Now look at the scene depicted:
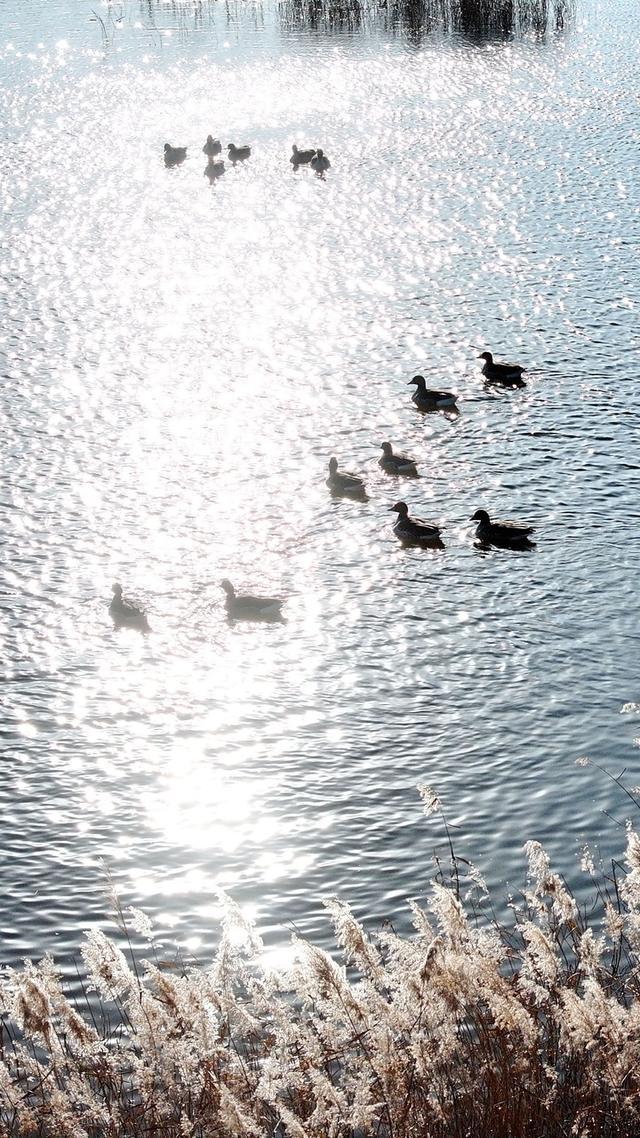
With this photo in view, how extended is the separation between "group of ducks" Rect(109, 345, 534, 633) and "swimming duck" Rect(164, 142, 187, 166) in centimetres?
2002

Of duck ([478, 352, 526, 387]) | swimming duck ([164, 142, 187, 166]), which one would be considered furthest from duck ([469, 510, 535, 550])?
swimming duck ([164, 142, 187, 166])

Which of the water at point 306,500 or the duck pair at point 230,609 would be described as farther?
the duck pair at point 230,609

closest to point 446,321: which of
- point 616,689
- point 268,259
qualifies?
point 268,259

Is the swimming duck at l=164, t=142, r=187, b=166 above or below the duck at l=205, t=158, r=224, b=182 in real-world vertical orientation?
above

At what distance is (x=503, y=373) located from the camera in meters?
27.8

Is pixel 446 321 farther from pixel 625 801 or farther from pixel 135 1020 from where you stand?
pixel 135 1020

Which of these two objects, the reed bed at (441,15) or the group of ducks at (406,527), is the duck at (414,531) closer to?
the group of ducks at (406,527)

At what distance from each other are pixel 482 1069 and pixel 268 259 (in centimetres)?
3078

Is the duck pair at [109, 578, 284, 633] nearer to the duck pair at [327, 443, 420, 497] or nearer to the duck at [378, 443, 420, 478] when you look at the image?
the duck pair at [327, 443, 420, 497]

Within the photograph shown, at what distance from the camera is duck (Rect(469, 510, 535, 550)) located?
21.5 metres

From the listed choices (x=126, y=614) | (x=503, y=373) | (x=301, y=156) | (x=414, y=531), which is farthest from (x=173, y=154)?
(x=126, y=614)

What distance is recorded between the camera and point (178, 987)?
746 cm

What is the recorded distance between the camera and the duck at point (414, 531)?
21.8 m

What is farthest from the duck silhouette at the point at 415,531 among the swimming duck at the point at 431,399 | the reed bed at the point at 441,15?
the reed bed at the point at 441,15
